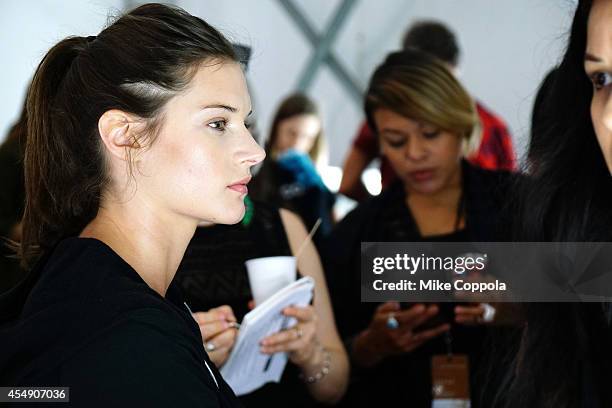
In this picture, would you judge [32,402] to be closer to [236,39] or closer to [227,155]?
[227,155]

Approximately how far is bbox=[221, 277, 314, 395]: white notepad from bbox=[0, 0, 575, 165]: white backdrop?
172 centimetres

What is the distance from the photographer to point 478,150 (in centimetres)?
294

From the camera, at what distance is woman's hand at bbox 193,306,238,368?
1613 millimetres

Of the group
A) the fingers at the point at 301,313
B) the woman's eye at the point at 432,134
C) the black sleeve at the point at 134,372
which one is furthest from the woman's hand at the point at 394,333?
the black sleeve at the point at 134,372

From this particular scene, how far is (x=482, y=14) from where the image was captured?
4961mm

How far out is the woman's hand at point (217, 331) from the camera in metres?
1.61

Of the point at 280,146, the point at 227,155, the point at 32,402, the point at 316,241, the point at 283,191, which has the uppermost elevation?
the point at 280,146

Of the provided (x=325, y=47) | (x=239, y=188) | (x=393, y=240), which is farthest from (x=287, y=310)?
(x=325, y=47)

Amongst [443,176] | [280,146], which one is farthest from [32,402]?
[280,146]

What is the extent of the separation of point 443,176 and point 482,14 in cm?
288

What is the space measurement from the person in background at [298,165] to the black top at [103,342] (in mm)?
2179

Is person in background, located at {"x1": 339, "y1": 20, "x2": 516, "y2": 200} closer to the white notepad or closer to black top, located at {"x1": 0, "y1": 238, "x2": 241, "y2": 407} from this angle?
the white notepad

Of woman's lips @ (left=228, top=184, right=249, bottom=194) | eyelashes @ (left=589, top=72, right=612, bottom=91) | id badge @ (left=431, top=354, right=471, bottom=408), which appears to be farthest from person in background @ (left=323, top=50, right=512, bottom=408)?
woman's lips @ (left=228, top=184, right=249, bottom=194)

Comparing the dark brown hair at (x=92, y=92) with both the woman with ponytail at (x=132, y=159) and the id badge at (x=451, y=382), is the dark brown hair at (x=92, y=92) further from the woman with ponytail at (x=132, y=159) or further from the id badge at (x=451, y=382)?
the id badge at (x=451, y=382)
